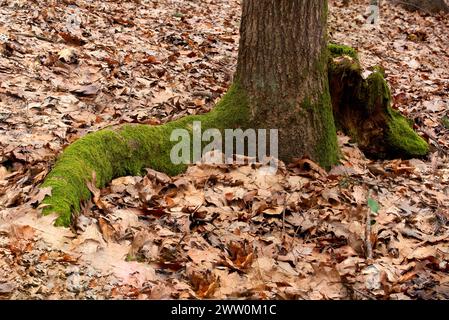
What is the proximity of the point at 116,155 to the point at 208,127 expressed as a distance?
997 mm

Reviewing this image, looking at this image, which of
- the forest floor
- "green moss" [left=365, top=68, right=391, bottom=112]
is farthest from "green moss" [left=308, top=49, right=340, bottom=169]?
"green moss" [left=365, top=68, right=391, bottom=112]

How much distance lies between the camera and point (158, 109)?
569 centimetres

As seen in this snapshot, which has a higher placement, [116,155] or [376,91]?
[376,91]

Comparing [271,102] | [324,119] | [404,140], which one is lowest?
[404,140]

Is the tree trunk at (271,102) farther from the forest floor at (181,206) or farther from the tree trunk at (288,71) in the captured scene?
the forest floor at (181,206)

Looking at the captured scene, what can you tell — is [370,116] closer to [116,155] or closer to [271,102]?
[271,102]

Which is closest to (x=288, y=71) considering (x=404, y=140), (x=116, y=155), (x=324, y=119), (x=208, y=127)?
(x=324, y=119)

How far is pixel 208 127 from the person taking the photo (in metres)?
4.82

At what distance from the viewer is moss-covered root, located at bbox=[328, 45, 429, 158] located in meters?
5.54

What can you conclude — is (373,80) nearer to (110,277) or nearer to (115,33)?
(110,277)

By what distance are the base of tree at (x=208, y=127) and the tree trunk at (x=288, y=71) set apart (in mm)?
225

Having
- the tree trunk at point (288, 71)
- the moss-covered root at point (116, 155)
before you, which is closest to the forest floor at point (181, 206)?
the moss-covered root at point (116, 155)

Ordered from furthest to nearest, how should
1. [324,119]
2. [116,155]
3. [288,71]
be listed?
[324,119]
[288,71]
[116,155]

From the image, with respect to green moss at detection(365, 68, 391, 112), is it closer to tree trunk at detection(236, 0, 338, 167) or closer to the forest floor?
the forest floor
